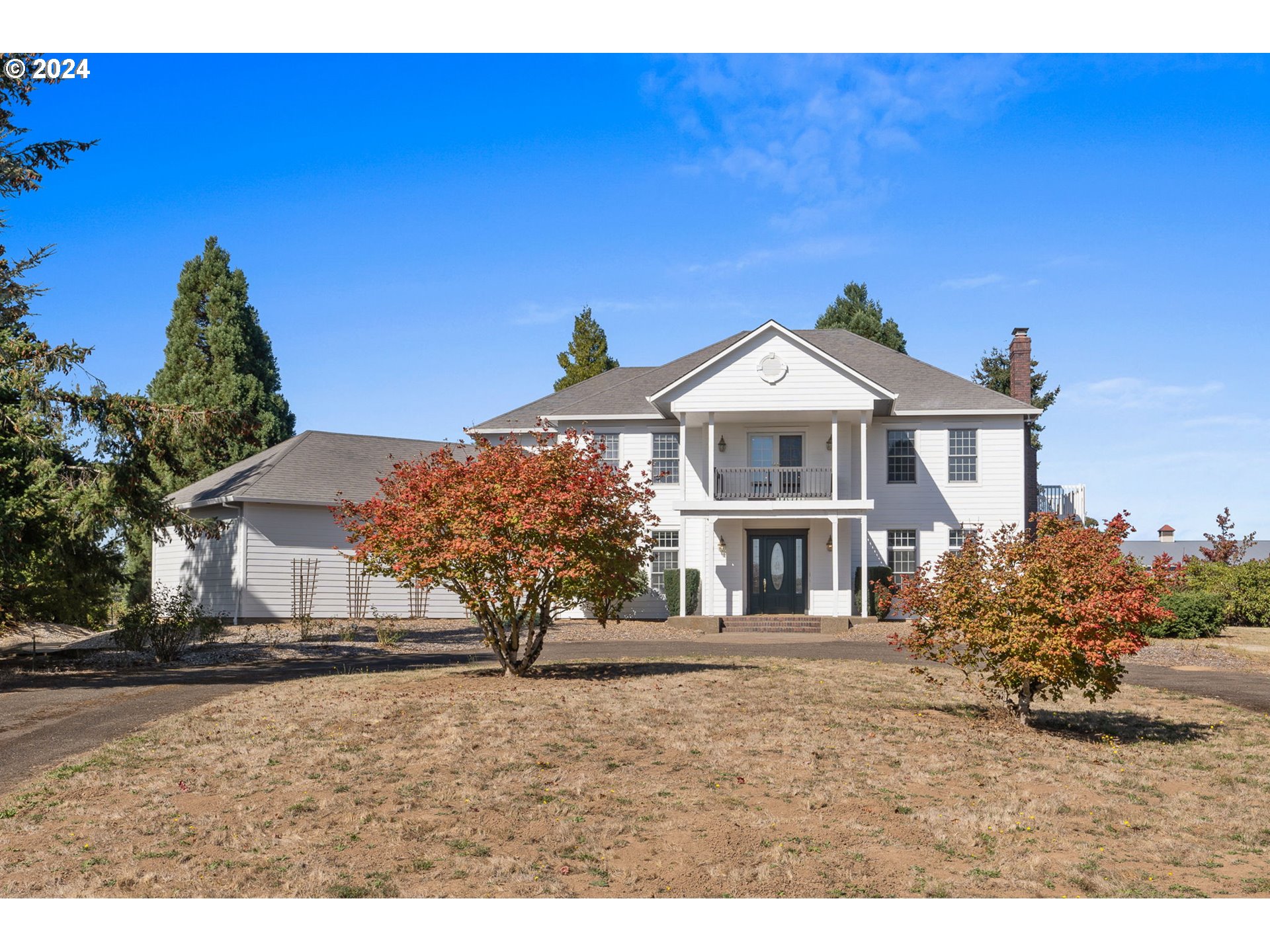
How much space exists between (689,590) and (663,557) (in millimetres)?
2042

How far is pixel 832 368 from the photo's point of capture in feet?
93.9

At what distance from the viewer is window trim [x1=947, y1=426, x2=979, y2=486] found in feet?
98.7

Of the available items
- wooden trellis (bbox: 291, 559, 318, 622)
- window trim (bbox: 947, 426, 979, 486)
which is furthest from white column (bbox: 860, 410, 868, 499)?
wooden trellis (bbox: 291, 559, 318, 622)

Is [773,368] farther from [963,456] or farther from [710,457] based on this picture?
[963,456]

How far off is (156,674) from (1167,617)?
14479 mm

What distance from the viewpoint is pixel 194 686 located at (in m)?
15.1

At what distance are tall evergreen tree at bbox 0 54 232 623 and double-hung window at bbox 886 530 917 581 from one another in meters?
18.4

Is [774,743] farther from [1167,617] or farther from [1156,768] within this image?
[1167,617]

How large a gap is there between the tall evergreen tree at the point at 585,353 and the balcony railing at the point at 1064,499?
19.1 metres

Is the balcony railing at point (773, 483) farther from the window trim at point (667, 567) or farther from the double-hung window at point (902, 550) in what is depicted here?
the double-hung window at point (902, 550)

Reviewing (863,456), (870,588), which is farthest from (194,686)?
(870,588)

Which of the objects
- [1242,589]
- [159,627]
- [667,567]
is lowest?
[159,627]

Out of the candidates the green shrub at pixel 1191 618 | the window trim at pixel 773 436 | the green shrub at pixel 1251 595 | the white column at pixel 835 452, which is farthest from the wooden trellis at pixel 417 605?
the green shrub at pixel 1251 595

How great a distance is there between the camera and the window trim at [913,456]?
99.1ft
